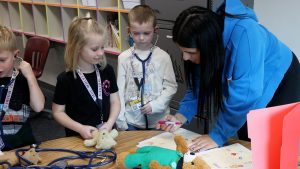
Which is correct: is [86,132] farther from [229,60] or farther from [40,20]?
[40,20]

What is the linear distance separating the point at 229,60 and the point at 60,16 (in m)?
3.15

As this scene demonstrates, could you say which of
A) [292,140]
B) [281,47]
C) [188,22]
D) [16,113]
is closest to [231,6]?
[188,22]

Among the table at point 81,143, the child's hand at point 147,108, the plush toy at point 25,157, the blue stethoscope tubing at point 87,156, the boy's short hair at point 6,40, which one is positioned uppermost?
the boy's short hair at point 6,40

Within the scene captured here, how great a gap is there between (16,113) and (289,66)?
1.26 meters

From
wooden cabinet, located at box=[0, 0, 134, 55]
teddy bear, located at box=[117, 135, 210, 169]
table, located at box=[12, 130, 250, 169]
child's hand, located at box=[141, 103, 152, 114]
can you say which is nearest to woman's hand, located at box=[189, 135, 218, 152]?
table, located at box=[12, 130, 250, 169]

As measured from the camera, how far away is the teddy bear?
0.87 meters

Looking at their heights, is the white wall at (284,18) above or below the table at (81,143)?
above

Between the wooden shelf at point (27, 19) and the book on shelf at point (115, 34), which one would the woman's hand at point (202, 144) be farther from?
the wooden shelf at point (27, 19)

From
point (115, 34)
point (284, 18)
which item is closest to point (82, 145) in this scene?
point (284, 18)

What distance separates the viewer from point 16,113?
1.50 m

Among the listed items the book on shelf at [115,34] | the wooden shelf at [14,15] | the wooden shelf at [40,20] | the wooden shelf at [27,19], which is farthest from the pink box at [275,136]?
the wooden shelf at [14,15]

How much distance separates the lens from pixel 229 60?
1.25 metres

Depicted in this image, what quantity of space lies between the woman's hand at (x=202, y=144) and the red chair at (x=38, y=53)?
2.35 meters

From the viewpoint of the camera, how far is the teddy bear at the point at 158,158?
87 cm
